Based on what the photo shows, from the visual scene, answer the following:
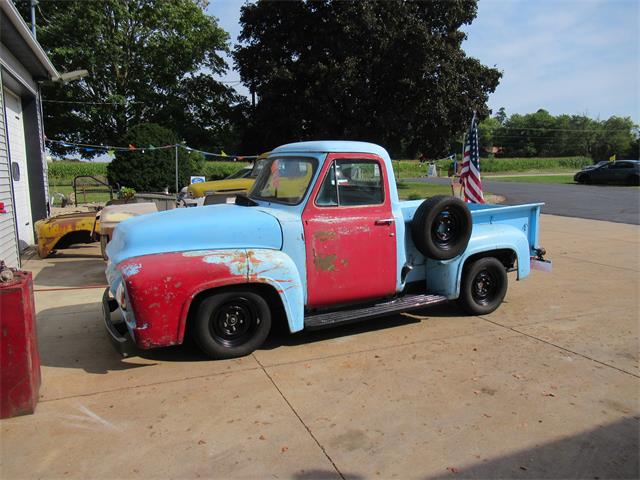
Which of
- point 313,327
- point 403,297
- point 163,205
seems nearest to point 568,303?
point 403,297

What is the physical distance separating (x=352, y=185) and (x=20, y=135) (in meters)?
9.03

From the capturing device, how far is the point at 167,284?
12.4 ft

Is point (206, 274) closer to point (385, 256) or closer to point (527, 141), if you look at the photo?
point (385, 256)

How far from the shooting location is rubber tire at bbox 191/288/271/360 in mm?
4016

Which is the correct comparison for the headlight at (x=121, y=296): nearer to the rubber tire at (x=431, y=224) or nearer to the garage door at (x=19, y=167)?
the rubber tire at (x=431, y=224)

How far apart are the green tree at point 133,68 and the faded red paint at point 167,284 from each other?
3198 cm

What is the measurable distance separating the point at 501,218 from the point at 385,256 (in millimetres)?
1806

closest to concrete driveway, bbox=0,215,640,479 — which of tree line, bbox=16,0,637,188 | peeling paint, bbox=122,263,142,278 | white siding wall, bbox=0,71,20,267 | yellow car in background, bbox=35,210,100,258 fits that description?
peeling paint, bbox=122,263,142,278

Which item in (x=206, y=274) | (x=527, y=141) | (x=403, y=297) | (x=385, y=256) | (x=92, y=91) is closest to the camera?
(x=206, y=274)

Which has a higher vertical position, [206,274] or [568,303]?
[206,274]

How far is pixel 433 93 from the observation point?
24547 millimetres

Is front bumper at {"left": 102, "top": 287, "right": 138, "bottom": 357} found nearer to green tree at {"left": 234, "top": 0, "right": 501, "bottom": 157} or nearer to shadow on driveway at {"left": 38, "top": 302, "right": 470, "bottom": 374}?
shadow on driveway at {"left": 38, "top": 302, "right": 470, "bottom": 374}

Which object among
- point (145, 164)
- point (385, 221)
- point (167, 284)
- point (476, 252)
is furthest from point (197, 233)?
point (145, 164)

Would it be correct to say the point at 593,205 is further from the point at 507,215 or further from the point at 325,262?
the point at 325,262
